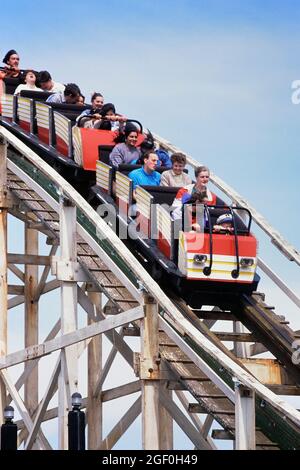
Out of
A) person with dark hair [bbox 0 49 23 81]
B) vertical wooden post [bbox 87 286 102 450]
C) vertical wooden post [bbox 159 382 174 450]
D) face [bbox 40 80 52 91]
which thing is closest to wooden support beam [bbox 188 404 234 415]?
vertical wooden post [bbox 159 382 174 450]

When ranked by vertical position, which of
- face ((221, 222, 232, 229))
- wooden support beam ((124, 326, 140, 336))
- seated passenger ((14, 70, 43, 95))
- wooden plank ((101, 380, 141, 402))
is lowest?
wooden support beam ((124, 326, 140, 336))

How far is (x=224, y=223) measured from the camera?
21.6m

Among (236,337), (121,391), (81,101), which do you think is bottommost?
(236,337)

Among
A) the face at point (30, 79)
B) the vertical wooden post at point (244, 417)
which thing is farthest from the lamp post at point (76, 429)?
the face at point (30, 79)

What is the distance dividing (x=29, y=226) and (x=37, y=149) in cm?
123

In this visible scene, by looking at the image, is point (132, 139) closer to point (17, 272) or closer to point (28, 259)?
point (28, 259)

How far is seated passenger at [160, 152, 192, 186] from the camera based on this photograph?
75.9 feet

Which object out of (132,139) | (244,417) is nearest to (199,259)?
(244,417)

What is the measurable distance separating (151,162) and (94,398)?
4451 mm

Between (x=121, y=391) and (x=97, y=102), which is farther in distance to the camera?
(x=97, y=102)

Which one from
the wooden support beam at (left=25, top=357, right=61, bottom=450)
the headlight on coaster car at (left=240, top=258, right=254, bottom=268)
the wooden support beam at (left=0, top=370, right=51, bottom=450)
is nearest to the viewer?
the headlight on coaster car at (left=240, top=258, right=254, bottom=268)

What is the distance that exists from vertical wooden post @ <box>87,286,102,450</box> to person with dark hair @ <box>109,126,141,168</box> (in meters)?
2.69

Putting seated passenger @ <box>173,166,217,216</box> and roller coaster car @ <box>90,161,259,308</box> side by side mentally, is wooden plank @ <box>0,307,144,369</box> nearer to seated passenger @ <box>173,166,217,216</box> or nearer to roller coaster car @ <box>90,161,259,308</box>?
roller coaster car @ <box>90,161,259,308</box>
